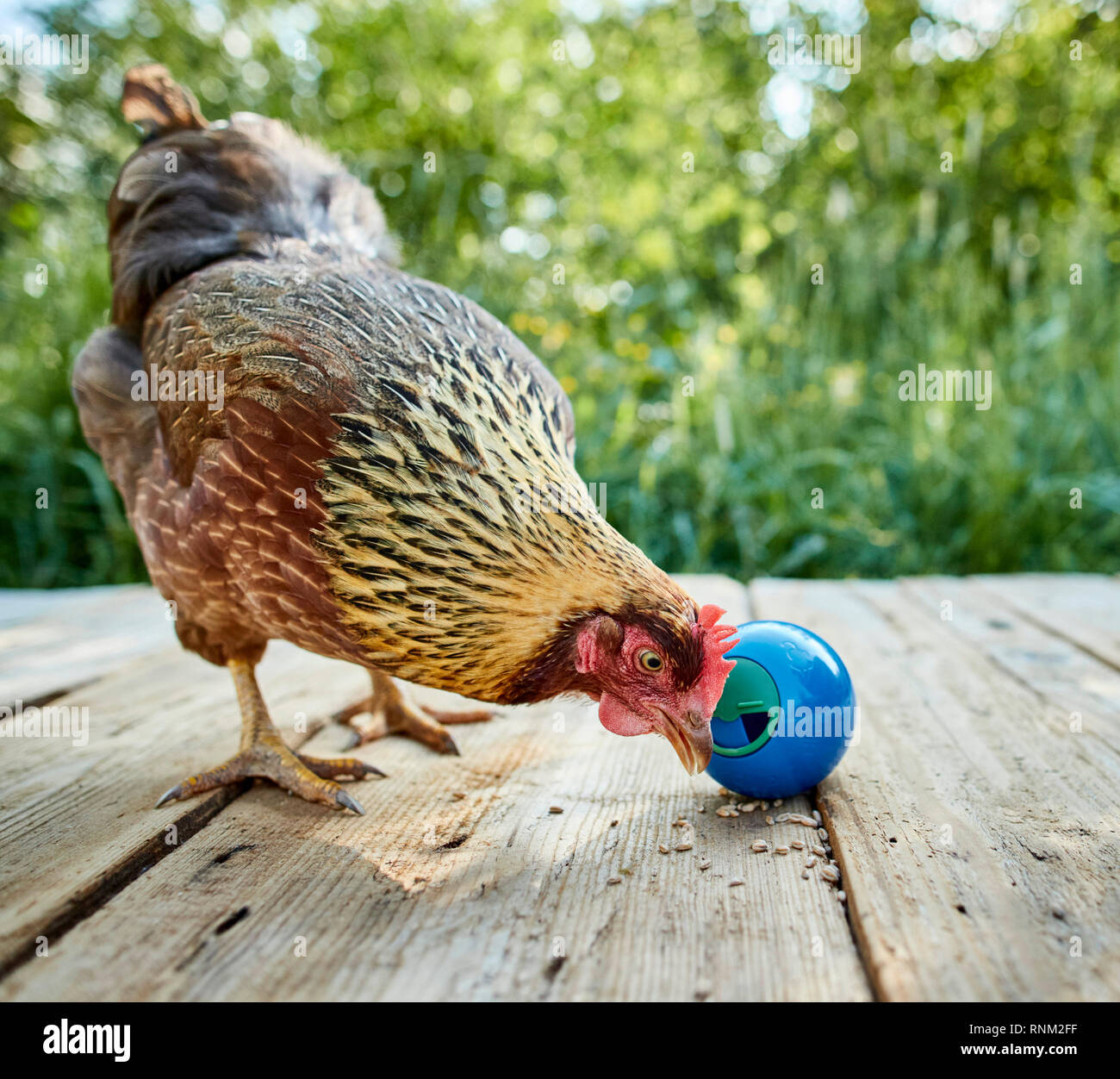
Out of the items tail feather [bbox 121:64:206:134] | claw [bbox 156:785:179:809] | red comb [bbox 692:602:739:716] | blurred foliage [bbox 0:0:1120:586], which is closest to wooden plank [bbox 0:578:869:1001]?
claw [bbox 156:785:179:809]

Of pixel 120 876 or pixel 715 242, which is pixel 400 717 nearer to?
pixel 120 876

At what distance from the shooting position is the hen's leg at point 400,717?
2.54m

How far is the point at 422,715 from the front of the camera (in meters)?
2.62

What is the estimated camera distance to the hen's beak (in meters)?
1.85

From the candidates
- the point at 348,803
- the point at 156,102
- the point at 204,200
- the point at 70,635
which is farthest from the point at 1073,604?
the point at 70,635

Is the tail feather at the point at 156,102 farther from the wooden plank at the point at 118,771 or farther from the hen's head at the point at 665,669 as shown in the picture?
the hen's head at the point at 665,669

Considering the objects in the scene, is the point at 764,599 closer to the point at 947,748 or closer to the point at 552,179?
the point at 947,748

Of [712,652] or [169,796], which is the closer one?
[712,652]

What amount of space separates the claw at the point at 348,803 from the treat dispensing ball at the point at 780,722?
2.56 feet

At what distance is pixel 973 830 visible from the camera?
182cm

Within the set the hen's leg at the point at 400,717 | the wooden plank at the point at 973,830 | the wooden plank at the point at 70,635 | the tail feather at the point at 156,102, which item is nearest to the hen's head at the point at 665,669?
the wooden plank at the point at 973,830

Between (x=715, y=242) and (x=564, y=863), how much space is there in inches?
289

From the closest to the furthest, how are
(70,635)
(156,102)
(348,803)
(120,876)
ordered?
(120,876), (348,803), (156,102), (70,635)

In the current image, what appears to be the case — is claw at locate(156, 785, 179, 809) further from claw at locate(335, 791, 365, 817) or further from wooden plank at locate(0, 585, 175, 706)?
wooden plank at locate(0, 585, 175, 706)
